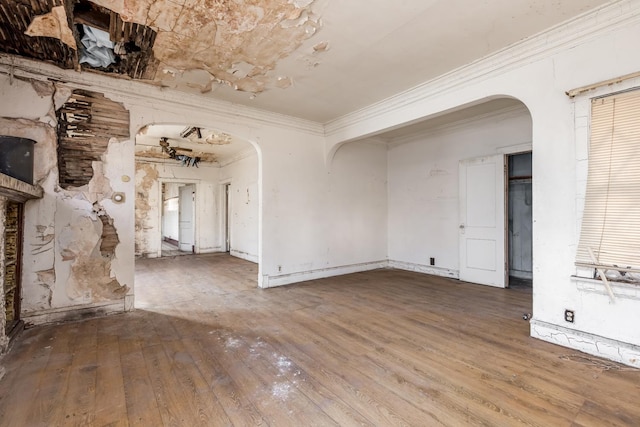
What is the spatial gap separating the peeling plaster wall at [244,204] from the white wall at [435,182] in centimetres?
336

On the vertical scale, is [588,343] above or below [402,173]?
below

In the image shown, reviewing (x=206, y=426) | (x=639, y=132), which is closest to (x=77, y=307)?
(x=206, y=426)

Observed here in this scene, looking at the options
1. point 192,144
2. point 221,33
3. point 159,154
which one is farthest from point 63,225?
point 159,154

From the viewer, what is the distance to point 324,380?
211 cm

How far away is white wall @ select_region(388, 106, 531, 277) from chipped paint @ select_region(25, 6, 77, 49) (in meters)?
5.40

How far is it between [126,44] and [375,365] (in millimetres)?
3695

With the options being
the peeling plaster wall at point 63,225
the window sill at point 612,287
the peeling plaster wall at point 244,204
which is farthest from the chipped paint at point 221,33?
the peeling plaster wall at point 244,204

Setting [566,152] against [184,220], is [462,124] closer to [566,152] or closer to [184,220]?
[566,152]

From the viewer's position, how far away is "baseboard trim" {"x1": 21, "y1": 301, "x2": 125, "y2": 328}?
308 centimetres

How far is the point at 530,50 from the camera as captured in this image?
2811mm

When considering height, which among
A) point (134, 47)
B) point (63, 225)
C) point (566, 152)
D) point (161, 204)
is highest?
point (134, 47)

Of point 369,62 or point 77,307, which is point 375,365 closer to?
point 369,62

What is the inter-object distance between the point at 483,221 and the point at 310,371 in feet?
13.4

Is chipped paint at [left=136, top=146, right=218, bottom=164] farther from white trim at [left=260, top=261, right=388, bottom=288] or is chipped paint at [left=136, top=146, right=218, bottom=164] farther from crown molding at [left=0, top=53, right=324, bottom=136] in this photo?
white trim at [left=260, top=261, right=388, bottom=288]
